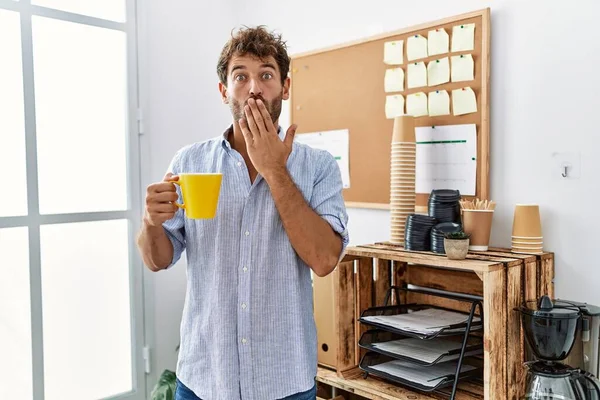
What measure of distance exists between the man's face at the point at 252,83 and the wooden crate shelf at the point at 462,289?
65 centimetres

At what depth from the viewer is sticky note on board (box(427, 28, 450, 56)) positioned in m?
1.79

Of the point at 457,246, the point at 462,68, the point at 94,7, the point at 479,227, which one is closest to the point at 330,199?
the point at 457,246

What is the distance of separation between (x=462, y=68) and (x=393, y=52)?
30cm

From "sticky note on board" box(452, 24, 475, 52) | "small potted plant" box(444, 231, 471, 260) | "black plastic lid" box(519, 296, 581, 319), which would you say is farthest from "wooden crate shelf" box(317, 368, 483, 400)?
"sticky note on board" box(452, 24, 475, 52)

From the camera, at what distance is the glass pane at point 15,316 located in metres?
2.00

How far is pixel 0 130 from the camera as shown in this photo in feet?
6.49

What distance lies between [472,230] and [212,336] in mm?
848

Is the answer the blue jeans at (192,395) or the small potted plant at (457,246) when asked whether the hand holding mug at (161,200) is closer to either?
the blue jeans at (192,395)

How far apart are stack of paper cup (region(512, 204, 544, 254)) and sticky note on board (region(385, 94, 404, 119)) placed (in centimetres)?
58

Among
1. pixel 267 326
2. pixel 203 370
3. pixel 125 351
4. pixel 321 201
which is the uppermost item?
pixel 321 201

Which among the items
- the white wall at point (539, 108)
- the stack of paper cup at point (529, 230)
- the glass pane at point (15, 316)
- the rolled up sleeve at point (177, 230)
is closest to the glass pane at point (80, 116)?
the glass pane at point (15, 316)

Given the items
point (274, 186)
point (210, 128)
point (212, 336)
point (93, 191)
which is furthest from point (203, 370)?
point (210, 128)

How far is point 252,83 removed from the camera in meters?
1.22

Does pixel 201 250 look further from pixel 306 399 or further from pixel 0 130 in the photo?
pixel 0 130
